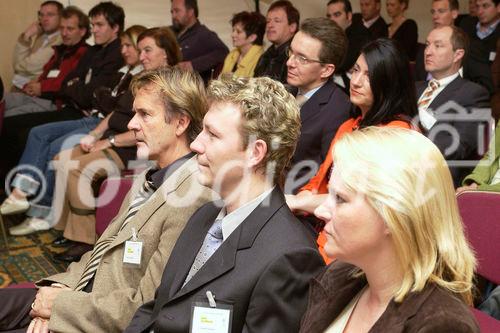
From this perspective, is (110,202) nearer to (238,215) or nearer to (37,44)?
(238,215)

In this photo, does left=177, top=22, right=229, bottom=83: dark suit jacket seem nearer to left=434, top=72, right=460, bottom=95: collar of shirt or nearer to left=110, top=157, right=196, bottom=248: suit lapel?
left=434, top=72, right=460, bottom=95: collar of shirt

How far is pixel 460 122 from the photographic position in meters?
3.12

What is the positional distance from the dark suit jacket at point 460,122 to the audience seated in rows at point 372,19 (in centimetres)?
258

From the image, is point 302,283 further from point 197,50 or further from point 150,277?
point 197,50

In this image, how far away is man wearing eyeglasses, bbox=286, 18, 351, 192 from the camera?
117 inches

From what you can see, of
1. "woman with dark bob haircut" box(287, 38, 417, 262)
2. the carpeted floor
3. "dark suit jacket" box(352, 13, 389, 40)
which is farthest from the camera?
"dark suit jacket" box(352, 13, 389, 40)

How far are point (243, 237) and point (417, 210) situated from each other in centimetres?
54

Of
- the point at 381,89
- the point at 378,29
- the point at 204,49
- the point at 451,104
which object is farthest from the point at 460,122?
the point at 378,29

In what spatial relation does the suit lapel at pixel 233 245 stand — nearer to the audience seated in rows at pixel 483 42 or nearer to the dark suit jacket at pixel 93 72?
the dark suit jacket at pixel 93 72

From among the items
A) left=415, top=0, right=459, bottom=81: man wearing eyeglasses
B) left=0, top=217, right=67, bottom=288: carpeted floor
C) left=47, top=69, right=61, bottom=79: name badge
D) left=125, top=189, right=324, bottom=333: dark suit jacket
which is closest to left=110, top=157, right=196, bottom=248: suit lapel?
left=125, top=189, right=324, bottom=333: dark suit jacket

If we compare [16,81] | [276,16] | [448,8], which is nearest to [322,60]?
[276,16]

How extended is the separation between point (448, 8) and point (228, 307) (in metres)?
4.20

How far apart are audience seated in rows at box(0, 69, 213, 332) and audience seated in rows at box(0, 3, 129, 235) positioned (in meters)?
1.86

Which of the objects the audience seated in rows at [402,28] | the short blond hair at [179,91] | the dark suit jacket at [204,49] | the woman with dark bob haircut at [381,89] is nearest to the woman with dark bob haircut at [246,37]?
the dark suit jacket at [204,49]
